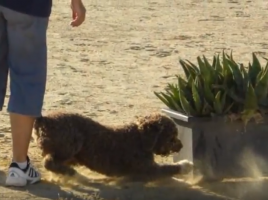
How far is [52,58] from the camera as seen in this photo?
1165cm

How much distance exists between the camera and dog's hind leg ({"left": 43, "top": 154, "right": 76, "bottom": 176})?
20.7ft

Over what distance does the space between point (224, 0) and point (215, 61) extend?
10.4m

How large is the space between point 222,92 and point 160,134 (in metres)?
0.50

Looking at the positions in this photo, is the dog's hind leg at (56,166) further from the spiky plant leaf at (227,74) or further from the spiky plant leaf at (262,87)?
the spiky plant leaf at (262,87)

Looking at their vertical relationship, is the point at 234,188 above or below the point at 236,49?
below

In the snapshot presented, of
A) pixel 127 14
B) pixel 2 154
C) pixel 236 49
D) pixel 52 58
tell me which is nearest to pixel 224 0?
pixel 127 14

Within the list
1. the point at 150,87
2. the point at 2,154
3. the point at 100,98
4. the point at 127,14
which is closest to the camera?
the point at 2,154

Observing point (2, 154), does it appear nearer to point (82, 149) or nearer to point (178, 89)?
point (82, 149)

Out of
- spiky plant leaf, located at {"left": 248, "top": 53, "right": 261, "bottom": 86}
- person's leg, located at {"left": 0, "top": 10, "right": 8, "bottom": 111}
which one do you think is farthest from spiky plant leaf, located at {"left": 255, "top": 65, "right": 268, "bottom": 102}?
person's leg, located at {"left": 0, "top": 10, "right": 8, "bottom": 111}

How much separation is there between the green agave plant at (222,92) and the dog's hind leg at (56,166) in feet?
2.89

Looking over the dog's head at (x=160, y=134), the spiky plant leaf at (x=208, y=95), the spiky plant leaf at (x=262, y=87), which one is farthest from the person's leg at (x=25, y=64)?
the spiky plant leaf at (x=262, y=87)

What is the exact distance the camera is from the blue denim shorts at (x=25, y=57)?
6.06m

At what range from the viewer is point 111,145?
6.45 m

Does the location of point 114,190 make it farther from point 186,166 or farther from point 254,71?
point 254,71
